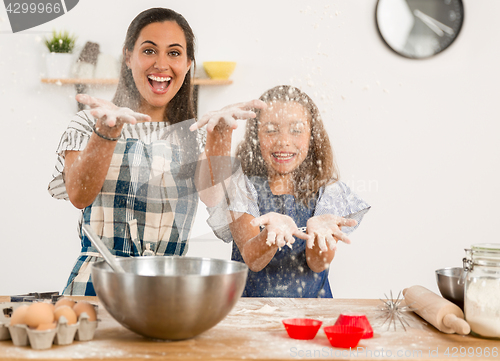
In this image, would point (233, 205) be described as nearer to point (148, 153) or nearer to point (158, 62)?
point (148, 153)

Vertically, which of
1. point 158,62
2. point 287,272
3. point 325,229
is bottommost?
point 287,272

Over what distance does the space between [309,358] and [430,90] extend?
0.98m

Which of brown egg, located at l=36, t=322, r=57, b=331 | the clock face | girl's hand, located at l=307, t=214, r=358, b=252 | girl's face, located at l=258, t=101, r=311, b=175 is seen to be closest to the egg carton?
brown egg, located at l=36, t=322, r=57, b=331

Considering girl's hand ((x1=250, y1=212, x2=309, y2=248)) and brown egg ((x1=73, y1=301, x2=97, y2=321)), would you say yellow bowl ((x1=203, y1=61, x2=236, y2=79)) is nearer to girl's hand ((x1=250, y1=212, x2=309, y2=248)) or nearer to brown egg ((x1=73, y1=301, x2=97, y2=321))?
girl's hand ((x1=250, y1=212, x2=309, y2=248))

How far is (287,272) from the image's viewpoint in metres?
1.04

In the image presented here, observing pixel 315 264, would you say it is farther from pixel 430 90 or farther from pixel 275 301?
pixel 430 90

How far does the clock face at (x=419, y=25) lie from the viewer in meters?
1.21

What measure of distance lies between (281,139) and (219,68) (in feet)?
0.83

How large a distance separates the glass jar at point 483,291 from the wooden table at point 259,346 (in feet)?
0.06

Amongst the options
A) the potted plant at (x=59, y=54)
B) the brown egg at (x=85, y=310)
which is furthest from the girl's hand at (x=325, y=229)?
the potted plant at (x=59, y=54)

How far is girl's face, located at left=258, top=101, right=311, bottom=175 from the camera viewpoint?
43.7 inches

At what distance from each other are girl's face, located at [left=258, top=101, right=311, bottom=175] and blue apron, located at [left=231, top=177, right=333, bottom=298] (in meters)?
0.08

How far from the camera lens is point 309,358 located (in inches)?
18.8

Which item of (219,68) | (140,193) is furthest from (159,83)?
(140,193)
